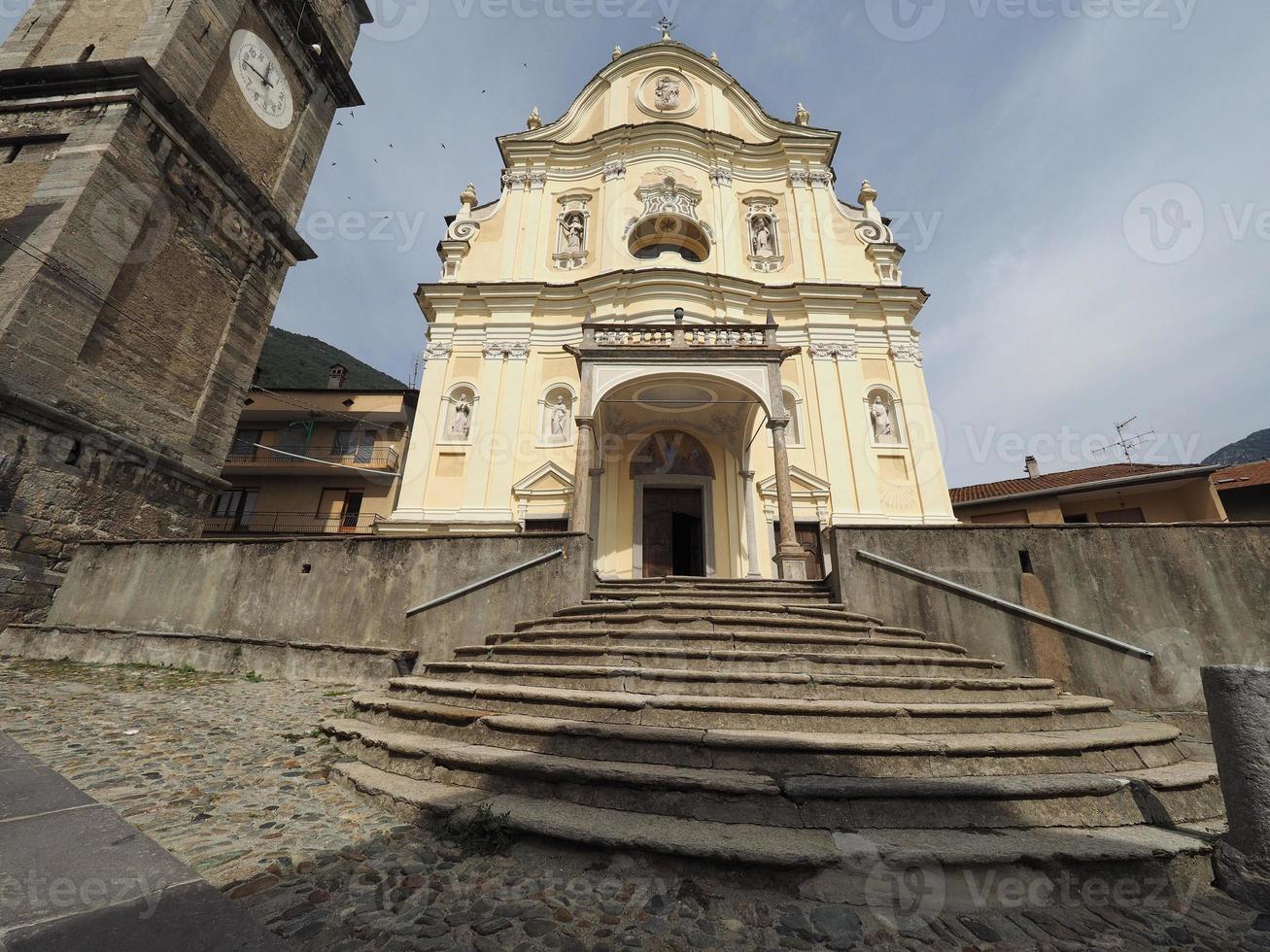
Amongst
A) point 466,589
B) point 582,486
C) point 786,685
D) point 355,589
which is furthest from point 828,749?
point 582,486

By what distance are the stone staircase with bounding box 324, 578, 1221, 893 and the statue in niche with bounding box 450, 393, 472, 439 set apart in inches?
364

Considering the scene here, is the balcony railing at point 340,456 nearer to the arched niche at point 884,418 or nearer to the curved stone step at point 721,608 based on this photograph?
the curved stone step at point 721,608

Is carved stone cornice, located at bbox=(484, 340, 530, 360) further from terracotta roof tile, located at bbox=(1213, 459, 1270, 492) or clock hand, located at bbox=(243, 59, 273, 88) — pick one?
terracotta roof tile, located at bbox=(1213, 459, 1270, 492)

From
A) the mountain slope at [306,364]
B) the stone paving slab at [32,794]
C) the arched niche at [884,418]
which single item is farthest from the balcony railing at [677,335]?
the mountain slope at [306,364]

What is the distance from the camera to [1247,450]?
228 ft

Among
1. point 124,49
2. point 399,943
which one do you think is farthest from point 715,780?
point 124,49

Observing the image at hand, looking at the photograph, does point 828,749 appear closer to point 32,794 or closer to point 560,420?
point 32,794

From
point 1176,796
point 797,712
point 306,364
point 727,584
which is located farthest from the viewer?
point 306,364

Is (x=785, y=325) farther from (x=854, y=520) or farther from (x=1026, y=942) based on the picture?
(x=1026, y=942)

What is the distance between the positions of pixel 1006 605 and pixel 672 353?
23.5ft

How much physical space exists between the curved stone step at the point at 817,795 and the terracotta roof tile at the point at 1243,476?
20917mm

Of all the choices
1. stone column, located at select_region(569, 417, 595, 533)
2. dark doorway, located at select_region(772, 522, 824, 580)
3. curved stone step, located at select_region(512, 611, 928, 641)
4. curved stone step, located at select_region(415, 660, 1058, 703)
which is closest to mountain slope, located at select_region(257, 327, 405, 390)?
stone column, located at select_region(569, 417, 595, 533)

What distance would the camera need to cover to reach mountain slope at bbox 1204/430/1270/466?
65.6 m

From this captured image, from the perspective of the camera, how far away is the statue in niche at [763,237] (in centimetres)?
1593
